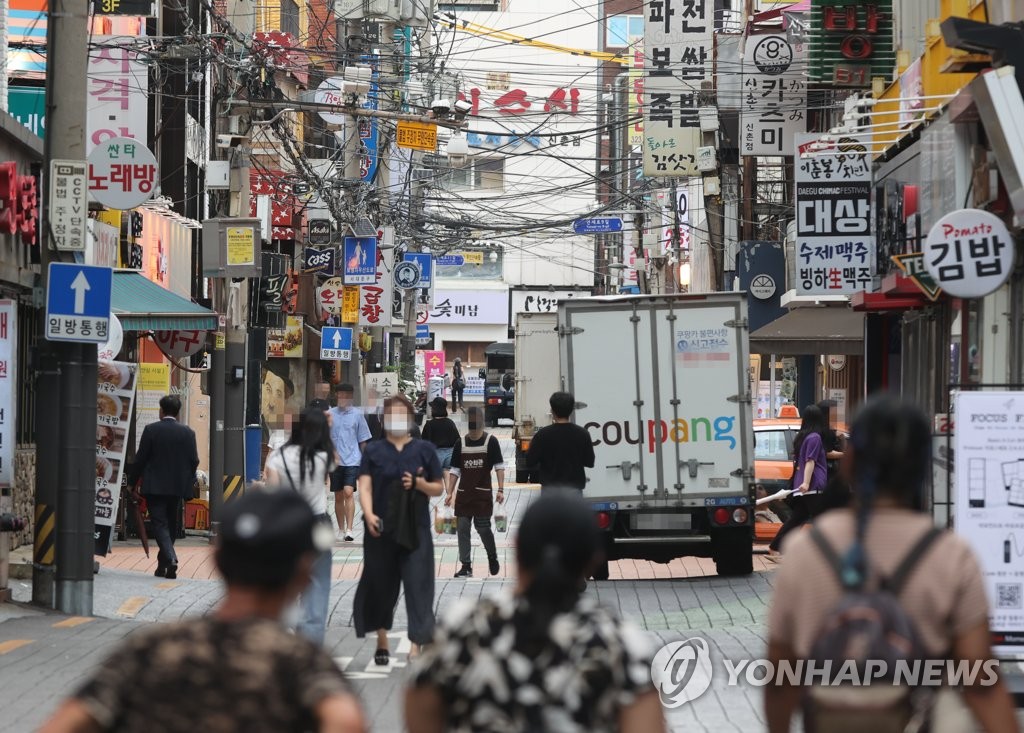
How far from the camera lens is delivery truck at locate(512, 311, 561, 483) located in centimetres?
3272

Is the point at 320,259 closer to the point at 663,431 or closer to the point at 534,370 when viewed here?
the point at 534,370

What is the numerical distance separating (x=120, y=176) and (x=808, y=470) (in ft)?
26.8

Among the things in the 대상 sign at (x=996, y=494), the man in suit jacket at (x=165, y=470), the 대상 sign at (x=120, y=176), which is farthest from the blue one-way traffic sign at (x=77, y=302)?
the 대상 sign at (x=996, y=494)

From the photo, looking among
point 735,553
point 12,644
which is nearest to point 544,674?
point 12,644

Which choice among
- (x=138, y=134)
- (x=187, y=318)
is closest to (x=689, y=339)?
(x=187, y=318)

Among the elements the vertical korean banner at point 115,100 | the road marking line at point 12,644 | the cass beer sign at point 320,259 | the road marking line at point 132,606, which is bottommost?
the road marking line at point 132,606

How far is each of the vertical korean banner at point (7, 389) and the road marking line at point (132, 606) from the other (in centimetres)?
153

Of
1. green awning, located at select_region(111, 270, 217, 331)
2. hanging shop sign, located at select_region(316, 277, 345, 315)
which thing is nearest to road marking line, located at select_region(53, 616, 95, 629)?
green awning, located at select_region(111, 270, 217, 331)

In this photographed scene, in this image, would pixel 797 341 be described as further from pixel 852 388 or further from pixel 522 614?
pixel 522 614

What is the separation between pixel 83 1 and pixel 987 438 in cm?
862

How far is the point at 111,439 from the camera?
16578 millimetres

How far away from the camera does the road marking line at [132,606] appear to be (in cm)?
1448

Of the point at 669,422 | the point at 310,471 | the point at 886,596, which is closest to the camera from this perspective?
the point at 886,596

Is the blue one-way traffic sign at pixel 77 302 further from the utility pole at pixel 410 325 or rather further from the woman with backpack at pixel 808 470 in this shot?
the utility pole at pixel 410 325
